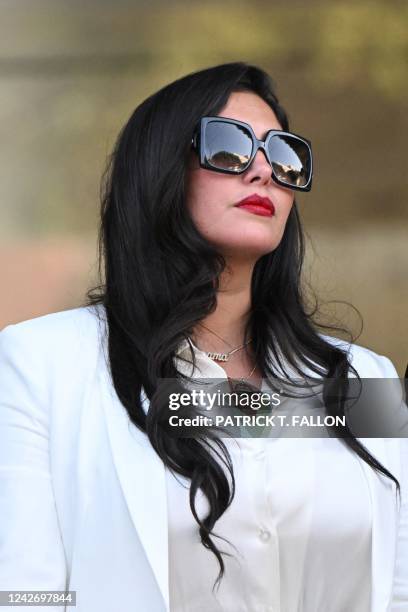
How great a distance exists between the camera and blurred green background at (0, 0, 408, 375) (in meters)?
4.09

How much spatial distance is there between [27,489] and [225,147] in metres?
0.78

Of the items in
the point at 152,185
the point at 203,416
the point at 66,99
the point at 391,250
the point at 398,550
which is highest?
the point at 66,99

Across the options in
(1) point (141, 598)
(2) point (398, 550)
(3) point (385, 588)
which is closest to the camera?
(1) point (141, 598)

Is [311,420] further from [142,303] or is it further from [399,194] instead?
[399,194]

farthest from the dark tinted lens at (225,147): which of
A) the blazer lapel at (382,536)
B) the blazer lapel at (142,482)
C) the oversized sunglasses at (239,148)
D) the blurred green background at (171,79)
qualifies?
the blurred green background at (171,79)

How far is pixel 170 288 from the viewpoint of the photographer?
6.56ft

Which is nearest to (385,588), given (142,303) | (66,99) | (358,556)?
(358,556)

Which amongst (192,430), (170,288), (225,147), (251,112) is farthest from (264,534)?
(251,112)

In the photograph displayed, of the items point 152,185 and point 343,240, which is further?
point 343,240

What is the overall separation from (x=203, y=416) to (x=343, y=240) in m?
2.48

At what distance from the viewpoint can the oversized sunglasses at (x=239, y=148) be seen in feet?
6.62

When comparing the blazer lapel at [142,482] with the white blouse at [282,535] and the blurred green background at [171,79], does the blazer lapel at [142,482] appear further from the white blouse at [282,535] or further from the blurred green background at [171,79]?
the blurred green background at [171,79]

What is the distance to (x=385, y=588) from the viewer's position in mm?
1865

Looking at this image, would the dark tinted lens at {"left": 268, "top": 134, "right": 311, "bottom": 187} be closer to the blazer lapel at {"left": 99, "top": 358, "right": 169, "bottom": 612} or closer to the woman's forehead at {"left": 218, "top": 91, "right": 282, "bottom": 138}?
the woman's forehead at {"left": 218, "top": 91, "right": 282, "bottom": 138}
